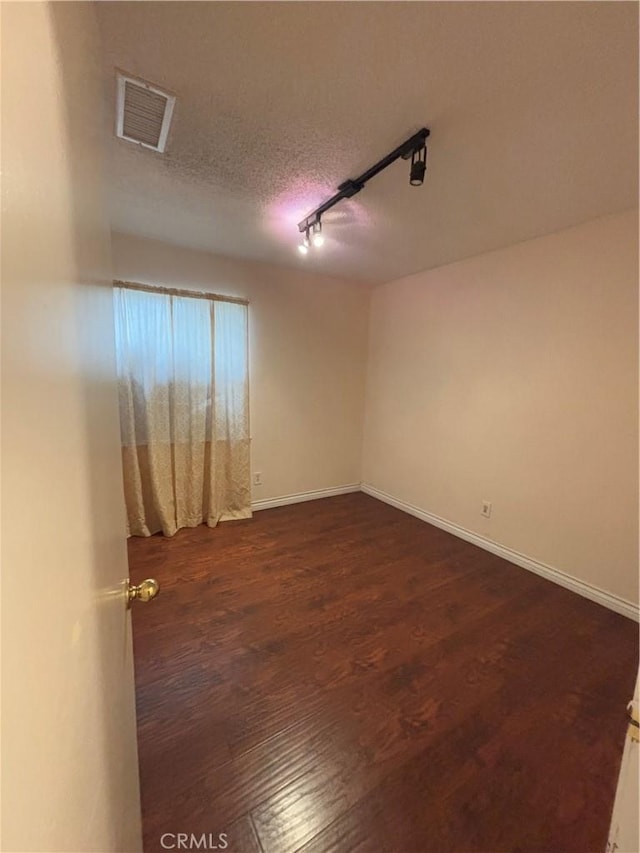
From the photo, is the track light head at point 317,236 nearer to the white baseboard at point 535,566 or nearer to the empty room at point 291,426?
the empty room at point 291,426

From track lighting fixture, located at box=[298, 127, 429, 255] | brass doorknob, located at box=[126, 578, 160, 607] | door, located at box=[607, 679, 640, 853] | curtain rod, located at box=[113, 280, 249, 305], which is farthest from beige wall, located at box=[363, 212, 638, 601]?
brass doorknob, located at box=[126, 578, 160, 607]

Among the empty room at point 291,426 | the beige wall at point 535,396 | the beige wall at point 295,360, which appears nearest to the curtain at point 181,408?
the empty room at point 291,426

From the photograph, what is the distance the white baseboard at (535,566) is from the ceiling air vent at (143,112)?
3.31 metres

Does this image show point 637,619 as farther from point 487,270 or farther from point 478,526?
point 487,270

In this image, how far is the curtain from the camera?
2650 mm

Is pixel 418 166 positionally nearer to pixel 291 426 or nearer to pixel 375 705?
pixel 375 705

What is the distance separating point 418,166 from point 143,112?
1.13 m

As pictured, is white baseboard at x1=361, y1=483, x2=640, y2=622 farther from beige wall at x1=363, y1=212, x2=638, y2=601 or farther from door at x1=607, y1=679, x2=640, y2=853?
door at x1=607, y1=679, x2=640, y2=853

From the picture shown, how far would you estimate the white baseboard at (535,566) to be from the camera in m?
2.14

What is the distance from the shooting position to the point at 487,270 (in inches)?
107

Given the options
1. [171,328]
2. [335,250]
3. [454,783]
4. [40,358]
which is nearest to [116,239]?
[171,328]

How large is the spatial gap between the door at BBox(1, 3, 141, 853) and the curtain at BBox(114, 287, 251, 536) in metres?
2.14

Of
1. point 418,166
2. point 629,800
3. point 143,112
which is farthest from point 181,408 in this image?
point 629,800

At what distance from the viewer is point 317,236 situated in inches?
94.2
